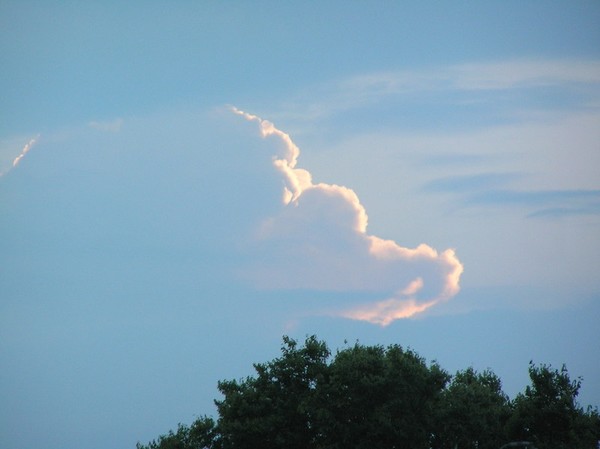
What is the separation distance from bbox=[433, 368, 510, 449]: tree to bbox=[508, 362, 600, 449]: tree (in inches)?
63.3

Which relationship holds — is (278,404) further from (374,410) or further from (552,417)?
(552,417)

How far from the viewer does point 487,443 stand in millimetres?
70250

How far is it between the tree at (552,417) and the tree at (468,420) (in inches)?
63.3

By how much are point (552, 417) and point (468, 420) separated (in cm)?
785

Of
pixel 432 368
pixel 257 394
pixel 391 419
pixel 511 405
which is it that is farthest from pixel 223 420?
pixel 511 405

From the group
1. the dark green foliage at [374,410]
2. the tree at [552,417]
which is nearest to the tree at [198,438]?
the dark green foliage at [374,410]

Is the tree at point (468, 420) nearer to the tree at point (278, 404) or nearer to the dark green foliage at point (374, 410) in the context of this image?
the dark green foliage at point (374, 410)

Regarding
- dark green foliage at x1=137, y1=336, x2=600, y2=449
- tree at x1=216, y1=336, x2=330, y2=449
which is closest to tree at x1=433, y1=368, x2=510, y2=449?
dark green foliage at x1=137, y1=336, x2=600, y2=449

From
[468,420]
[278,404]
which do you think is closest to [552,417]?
[468,420]

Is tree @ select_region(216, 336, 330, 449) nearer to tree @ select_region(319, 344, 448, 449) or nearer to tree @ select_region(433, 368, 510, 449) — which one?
tree @ select_region(319, 344, 448, 449)

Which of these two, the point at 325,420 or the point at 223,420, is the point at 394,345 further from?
the point at 223,420

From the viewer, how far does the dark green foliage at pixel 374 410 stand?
66188 mm

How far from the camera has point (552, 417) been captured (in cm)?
7081

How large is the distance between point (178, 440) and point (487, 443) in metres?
27.7
